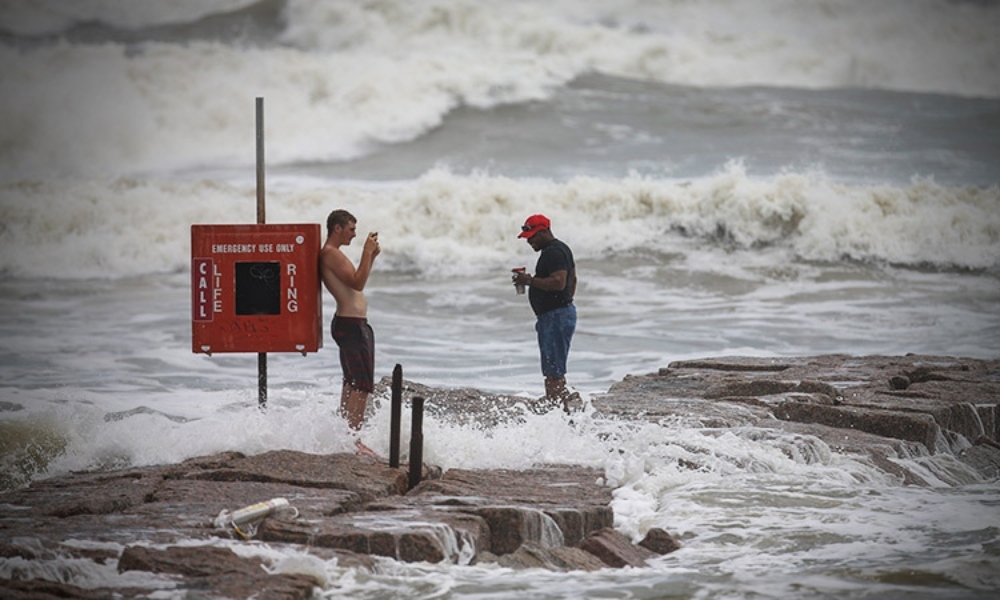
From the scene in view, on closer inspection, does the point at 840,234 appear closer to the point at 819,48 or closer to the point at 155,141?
the point at 819,48

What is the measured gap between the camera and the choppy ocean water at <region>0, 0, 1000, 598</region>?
698cm

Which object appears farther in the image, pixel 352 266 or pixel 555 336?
pixel 555 336

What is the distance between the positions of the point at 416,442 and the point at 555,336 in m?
2.51

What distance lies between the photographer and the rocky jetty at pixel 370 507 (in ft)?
16.4

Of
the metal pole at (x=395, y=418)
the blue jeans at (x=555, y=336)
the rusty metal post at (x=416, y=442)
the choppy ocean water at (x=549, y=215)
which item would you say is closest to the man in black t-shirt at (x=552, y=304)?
the blue jeans at (x=555, y=336)

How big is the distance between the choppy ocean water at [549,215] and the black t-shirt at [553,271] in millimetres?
1014

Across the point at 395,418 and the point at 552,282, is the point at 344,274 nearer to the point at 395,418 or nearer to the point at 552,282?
the point at 395,418

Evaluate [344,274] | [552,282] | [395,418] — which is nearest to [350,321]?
[344,274]

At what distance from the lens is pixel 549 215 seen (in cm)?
2681

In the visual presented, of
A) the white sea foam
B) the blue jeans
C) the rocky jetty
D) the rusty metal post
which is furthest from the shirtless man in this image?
the white sea foam

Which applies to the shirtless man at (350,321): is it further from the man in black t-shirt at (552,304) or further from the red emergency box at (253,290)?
the man in black t-shirt at (552,304)

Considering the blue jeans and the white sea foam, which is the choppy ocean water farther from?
the blue jeans

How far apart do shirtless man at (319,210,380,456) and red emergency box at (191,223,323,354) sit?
0.68ft

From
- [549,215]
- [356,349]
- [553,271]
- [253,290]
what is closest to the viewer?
[356,349]
